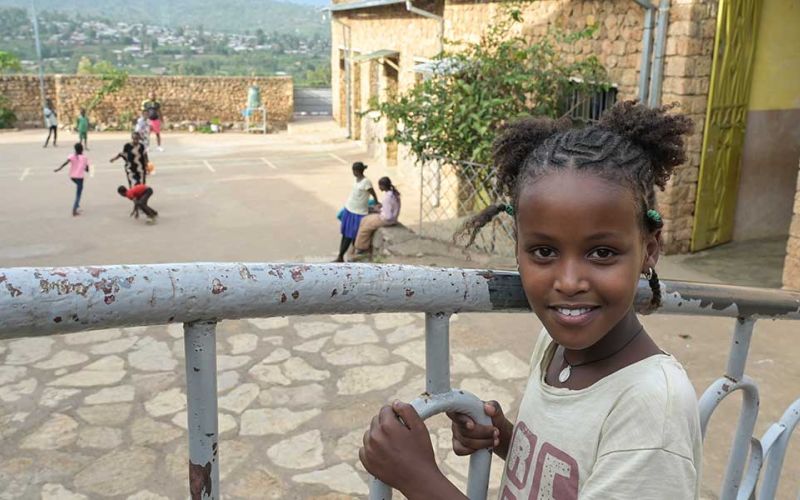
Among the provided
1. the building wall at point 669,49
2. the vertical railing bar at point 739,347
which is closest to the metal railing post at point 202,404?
the vertical railing bar at point 739,347

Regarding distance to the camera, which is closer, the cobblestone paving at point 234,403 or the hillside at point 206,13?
the cobblestone paving at point 234,403

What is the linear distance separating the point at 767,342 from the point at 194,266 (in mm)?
5120

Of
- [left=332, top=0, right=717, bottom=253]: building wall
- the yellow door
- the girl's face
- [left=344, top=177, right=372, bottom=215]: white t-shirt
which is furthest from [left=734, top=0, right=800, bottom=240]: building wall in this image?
the girl's face

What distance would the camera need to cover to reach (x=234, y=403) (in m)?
4.12

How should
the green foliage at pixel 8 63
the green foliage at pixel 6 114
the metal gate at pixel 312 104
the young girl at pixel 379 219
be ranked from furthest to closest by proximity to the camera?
the metal gate at pixel 312 104
the green foliage at pixel 8 63
the green foliage at pixel 6 114
the young girl at pixel 379 219

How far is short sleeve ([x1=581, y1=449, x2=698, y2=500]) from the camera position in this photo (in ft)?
2.86

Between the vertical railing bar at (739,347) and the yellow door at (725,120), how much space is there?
19.6 ft

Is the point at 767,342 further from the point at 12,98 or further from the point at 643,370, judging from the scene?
the point at 12,98

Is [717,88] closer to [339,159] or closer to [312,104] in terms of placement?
[339,159]

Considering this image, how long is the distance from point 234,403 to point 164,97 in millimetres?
21281

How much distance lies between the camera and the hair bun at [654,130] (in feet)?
3.59

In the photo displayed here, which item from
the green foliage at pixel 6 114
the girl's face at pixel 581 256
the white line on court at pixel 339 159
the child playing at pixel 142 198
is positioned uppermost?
the girl's face at pixel 581 256

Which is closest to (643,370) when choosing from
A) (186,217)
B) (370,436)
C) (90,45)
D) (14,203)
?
(370,436)

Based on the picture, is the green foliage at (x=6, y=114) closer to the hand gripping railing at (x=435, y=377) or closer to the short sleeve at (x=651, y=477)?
the hand gripping railing at (x=435, y=377)
